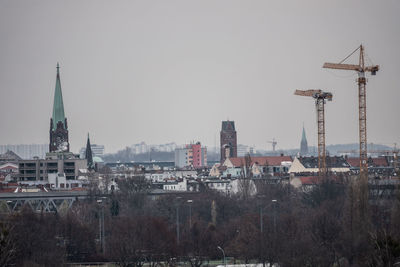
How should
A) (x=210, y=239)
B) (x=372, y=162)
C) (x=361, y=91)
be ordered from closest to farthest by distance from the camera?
1. (x=210, y=239)
2. (x=361, y=91)
3. (x=372, y=162)

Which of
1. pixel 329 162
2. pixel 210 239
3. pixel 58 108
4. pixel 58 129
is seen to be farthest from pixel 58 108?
pixel 210 239

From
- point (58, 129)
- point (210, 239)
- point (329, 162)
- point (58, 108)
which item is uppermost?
point (58, 108)

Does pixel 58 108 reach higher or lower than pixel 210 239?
higher

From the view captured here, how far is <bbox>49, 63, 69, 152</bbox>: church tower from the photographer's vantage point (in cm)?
15850

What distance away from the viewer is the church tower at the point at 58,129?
158 meters

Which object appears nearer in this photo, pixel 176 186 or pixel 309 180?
pixel 309 180

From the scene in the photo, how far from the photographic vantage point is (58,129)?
15950 centimetres

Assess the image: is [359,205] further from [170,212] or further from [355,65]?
[355,65]

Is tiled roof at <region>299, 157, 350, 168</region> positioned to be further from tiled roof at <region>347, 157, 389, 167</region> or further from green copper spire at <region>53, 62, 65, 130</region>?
green copper spire at <region>53, 62, 65, 130</region>

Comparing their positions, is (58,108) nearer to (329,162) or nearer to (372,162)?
(329,162)

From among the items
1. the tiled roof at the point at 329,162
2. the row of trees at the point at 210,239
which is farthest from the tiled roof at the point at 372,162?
the row of trees at the point at 210,239

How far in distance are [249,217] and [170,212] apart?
612 inches

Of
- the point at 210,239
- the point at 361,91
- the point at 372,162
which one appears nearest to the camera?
the point at 210,239

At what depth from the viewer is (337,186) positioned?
108m
